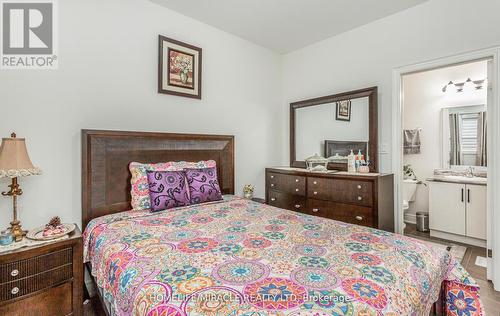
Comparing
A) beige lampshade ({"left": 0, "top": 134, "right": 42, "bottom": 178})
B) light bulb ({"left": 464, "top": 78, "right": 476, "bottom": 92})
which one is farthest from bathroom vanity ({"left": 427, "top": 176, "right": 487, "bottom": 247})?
beige lampshade ({"left": 0, "top": 134, "right": 42, "bottom": 178})

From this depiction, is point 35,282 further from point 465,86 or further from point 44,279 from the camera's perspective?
point 465,86

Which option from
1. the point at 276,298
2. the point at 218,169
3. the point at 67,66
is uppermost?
the point at 67,66

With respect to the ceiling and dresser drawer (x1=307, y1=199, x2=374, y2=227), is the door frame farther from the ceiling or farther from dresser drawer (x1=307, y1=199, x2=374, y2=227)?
dresser drawer (x1=307, y1=199, x2=374, y2=227)

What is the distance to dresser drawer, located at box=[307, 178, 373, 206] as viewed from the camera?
2496 mm

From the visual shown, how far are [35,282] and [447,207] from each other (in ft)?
14.7

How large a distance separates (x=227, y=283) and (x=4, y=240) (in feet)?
4.82

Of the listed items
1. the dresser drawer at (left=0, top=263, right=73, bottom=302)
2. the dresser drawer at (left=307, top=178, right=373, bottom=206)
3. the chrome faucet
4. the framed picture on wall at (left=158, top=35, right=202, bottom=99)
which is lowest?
the dresser drawer at (left=0, top=263, right=73, bottom=302)

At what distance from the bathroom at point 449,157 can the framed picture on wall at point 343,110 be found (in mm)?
872

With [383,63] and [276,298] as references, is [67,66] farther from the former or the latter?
[383,63]

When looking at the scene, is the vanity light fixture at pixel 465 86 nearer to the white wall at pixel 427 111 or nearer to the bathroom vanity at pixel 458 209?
the white wall at pixel 427 111

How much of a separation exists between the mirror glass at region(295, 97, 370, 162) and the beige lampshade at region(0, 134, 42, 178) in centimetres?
299

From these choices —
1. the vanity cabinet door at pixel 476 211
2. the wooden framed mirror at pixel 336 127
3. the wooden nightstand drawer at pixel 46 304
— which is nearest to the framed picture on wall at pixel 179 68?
the wooden framed mirror at pixel 336 127

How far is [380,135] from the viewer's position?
9.36ft

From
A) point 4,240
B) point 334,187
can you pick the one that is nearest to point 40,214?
point 4,240
